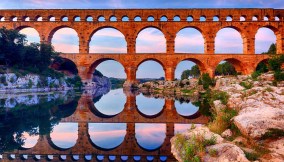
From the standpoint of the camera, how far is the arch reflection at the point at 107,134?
7.06 m

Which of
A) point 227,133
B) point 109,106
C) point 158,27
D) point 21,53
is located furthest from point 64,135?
point 158,27

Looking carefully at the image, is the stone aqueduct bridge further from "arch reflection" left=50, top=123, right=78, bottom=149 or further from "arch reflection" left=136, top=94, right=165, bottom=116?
"arch reflection" left=50, top=123, right=78, bottom=149

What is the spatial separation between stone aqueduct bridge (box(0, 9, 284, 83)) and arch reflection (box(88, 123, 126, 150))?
25.9m

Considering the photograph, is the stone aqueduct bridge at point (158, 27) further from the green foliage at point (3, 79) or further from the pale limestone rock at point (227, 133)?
the pale limestone rock at point (227, 133)

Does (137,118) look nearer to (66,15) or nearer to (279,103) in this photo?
(279,103)

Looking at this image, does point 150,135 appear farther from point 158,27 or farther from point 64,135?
point 158,27

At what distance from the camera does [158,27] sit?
36.3m

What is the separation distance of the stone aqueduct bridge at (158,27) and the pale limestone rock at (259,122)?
29.5 m

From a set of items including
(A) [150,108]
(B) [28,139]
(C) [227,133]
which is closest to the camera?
(C) [227,133]

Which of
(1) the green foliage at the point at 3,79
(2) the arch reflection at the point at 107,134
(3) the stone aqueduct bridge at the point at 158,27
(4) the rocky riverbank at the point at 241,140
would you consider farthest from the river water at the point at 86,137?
(3) the stone aqueduct bridge at the point at 158,27

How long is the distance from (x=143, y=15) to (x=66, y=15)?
1078 centimetres

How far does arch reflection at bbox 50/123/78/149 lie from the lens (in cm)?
Answer: 702

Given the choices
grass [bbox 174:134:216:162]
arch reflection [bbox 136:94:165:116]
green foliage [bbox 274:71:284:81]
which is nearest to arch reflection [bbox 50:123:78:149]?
grass [bbox 174:134:216:162]

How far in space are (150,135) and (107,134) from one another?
1349 mm
